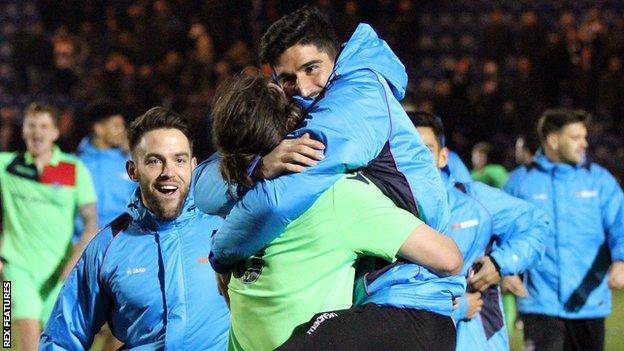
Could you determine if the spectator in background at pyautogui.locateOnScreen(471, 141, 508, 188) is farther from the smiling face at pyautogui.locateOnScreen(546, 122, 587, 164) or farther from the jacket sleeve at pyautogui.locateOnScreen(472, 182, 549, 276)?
the jacket sleeve at pyautogui.locateOnScreen(472, 182, 549, 276)

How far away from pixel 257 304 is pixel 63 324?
148cm

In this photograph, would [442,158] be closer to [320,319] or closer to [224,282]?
[224,282]

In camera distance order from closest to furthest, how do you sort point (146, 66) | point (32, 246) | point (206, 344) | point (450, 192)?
point (206, 344) → point (450, 192) → point (32, 246) → point (146, 66)

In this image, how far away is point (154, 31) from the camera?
21188 mm

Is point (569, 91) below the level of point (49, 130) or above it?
below

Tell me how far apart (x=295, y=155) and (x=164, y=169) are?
1585 mm

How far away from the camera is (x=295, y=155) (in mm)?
3715

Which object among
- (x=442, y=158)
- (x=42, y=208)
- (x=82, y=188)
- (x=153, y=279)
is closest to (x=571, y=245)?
(x=442, y=158)

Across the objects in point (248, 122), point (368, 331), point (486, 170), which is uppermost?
point (248, 122)

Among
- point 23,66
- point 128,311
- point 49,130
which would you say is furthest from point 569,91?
point 128,311

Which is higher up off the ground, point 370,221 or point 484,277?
point 370,221

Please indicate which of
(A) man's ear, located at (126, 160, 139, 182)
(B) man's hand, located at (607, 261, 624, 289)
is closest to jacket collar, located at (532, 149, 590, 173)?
(B) man's hand, located at (607, 261, 624, 289)

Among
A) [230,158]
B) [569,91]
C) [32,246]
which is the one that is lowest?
[569,91]

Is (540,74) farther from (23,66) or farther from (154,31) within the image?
(23,66)
